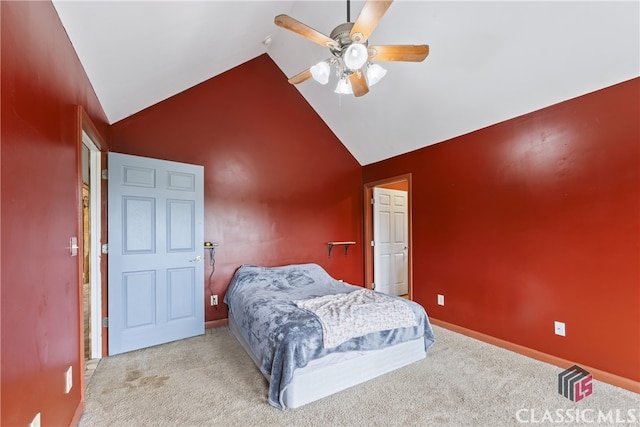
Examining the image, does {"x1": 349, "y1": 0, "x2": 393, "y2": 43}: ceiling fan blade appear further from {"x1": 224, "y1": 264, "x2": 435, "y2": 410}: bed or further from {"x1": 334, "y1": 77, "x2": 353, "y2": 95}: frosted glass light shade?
{"x1": 224, "y1": 264, "x2": 435, "y2": 410}: bed

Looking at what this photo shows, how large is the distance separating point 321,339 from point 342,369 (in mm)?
335

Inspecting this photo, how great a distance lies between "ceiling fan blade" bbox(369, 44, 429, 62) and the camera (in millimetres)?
1837

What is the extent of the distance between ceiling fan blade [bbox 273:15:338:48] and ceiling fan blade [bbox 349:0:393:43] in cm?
17

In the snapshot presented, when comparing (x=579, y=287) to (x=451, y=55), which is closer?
(x=579, y=287)

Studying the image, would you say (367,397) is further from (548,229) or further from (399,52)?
(399,52)

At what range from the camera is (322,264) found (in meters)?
4.32

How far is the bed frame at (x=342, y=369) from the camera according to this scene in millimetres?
1960

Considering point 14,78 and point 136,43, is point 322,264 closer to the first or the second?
point 136,43

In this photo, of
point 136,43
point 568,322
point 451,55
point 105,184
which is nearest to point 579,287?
point 568,322

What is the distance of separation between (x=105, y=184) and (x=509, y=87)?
3894mm

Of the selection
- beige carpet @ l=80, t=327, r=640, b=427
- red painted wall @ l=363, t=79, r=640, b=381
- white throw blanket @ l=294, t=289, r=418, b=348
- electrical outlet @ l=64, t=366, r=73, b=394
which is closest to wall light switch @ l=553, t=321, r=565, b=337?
red painted wall @ l=363, t=79, r=640, b=381

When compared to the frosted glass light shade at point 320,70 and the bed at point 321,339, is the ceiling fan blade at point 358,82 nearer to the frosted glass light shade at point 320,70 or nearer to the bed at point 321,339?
the frosted glass light shade at point 320,70

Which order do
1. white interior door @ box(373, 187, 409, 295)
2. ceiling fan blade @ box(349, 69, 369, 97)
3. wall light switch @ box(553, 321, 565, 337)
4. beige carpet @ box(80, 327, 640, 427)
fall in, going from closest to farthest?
beige carpet @ box(80, 327, 640, 427)
ceiling fan blade @ box(349, 69, 369, 97)
wall light switch @ box(553, 321, 565, 337)
white interior door @ box(373, 187, 409, 295)

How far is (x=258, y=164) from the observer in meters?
3.80
